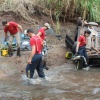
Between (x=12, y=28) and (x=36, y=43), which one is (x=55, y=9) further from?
(x=36, y=43)

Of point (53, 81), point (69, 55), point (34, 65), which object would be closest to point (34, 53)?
point (34, 65)

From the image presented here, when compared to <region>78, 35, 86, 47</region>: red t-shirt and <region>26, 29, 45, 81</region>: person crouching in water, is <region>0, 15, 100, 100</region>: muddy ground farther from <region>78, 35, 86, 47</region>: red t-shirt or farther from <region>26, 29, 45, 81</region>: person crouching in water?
<region>78, 35, 86, 47</region>: red t-shirt

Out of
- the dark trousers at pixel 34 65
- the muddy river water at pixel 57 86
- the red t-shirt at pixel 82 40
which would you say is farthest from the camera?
the red t-shirt at pixel 82 40

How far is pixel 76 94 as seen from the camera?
28.3 ft

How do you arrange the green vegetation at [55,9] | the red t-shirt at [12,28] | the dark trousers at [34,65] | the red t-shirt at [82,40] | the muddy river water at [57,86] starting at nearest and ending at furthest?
the muddy river water at [57,86] < the dark trousers at [34,65] < the red t-shirt at [82,40] < the red t-shirt at [12,28] < the green vegetation at [55,9]

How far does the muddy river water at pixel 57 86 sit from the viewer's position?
27.8 feet

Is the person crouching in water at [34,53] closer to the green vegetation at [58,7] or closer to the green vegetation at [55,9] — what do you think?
the green vegetation at [55,9]

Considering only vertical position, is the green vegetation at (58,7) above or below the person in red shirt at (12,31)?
above

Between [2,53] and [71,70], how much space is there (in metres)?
2.63

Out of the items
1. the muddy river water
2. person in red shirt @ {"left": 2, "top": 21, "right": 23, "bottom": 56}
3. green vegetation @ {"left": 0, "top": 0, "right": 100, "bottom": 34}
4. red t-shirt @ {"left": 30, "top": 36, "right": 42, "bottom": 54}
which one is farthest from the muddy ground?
green vegetation @ {"left": 0, "top": 0, "right": 100, "bottom": 34}

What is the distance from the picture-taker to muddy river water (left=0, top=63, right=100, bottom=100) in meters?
8.46

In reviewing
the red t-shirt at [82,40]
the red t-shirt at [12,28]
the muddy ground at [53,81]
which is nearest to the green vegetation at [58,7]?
the muddy ground at [53,81]

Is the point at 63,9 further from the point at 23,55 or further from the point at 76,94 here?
the point at 76,94

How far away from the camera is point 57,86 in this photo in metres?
9.38
